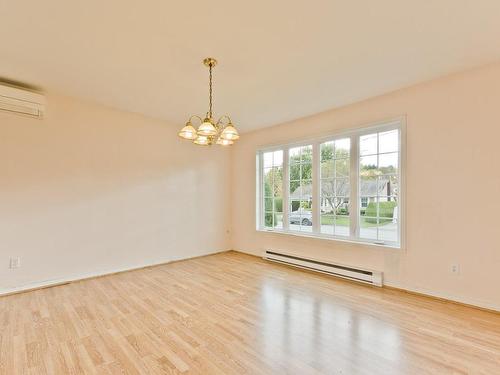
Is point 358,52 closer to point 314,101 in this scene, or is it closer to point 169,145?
point 314,101

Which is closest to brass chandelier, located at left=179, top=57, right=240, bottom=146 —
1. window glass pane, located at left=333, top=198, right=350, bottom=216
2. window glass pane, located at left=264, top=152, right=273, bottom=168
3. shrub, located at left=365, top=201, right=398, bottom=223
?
window glass pane, located at left=333, top=198, right=350, bottom=216

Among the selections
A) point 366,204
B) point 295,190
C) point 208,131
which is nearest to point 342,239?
point 366,204

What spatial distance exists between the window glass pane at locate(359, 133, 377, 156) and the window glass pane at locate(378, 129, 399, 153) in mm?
79

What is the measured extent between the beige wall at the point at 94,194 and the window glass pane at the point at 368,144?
3040 millimetres

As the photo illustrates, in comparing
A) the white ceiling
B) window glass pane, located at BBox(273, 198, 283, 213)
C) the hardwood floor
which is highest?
the white ceiling

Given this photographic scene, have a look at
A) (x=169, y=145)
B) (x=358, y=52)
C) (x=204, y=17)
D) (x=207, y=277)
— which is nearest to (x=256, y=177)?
(x=169, y=145)

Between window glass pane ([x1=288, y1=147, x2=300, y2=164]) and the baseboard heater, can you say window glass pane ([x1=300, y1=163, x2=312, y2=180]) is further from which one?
the baseboard heater

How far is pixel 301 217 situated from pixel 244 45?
10.3 ft

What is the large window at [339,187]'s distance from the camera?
12.0ft

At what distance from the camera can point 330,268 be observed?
4051 mm

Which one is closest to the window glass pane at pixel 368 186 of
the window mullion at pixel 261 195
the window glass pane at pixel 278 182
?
the window glass pane at pixel 278 182

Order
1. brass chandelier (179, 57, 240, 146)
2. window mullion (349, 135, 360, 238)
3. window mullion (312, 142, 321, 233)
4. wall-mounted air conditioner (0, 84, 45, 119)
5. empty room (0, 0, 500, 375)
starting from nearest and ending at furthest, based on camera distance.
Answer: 1. empty room (0, 0, 500, 375)
2. brass chandelier (179, 57, 240, 146)
3. wall-mounted air conditioner (0, 84, 45, 119)
4. window mullion (349, 135, 360, 238)
5. window mullion (312, 142, 321, 233)

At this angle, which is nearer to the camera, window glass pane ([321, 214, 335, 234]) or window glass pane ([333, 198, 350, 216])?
window glass pane ([333, 198, 350, 216])

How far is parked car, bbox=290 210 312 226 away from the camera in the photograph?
4617mm
